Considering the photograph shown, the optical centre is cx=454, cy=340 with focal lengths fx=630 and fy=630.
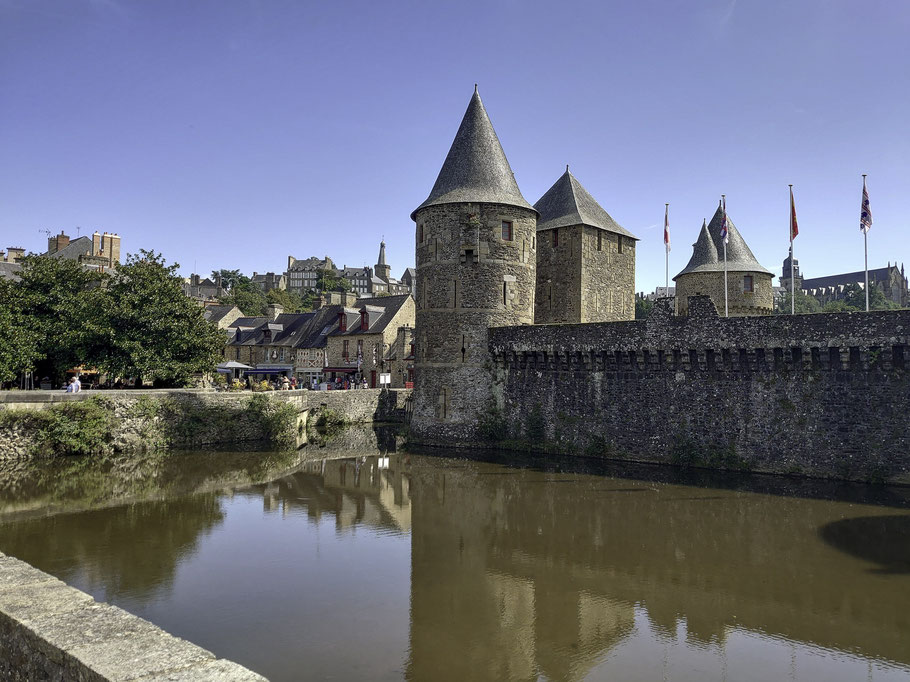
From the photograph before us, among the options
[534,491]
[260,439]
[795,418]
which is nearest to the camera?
[534,491]

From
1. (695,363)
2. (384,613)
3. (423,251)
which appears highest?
(423,251)

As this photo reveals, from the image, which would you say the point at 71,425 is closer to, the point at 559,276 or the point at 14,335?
→ the point at 14,335

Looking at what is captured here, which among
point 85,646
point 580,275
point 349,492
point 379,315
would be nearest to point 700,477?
point 349,492

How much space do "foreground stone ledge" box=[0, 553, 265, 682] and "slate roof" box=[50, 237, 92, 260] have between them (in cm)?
4646

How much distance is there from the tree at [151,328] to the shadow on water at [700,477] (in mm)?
9777

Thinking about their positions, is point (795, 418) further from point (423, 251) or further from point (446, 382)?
point (423, 251)

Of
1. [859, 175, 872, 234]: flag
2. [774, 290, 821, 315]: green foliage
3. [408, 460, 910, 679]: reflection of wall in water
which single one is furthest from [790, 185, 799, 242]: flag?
[774, 290, 821, 315]: green foliage

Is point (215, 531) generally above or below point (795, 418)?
below

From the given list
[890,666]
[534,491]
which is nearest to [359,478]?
[534,491]

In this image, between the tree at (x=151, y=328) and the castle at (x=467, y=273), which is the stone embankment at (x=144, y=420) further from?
the castle at (x=467, y=273)

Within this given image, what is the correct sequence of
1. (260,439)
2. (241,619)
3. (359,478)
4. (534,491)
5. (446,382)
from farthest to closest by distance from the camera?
(260,439)
(446,382)
(359,478)
(534,491)
(241,619)

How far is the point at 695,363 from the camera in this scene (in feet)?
59.9

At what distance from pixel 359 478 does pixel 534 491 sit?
5.24 metres

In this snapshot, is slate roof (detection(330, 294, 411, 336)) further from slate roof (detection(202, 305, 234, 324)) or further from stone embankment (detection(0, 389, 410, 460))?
slate roof (detection(202, 305, 234, 324))
